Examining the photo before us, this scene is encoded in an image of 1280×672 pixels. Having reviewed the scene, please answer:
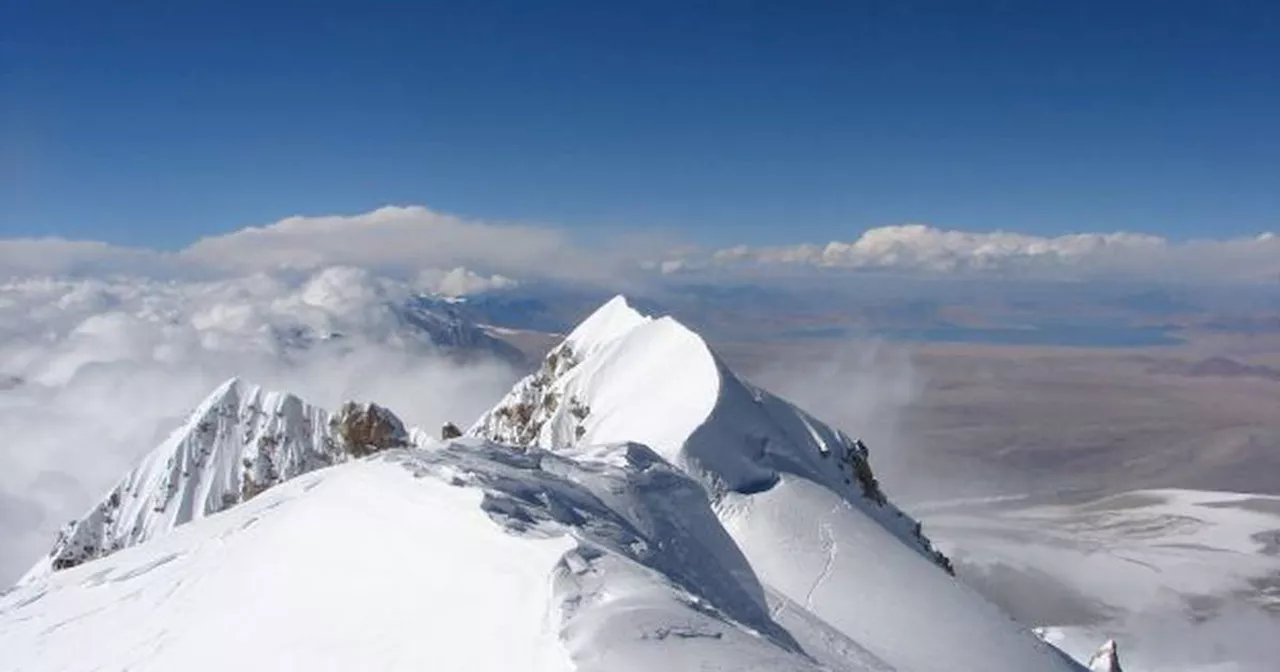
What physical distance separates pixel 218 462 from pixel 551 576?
6040 inches

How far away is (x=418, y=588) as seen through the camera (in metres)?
19.4

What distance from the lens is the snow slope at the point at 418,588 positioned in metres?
16.4

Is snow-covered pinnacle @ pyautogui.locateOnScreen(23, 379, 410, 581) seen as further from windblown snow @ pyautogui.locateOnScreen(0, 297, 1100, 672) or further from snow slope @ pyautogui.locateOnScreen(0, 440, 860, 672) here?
snow slope @ pyautogui.locateOnScreen(0, 440, 860, 672)

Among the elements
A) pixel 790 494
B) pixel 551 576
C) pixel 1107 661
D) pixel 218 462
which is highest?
pixel 551 576

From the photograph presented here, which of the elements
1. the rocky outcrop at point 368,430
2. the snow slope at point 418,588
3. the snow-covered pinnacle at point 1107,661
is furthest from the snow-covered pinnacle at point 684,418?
the rocky outcrop at point 368,430

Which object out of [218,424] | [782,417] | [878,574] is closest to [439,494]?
[878,574]

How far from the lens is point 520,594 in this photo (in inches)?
709

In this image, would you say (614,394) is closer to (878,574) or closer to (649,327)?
(649,327)

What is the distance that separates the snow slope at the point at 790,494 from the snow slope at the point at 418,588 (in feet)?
29.4

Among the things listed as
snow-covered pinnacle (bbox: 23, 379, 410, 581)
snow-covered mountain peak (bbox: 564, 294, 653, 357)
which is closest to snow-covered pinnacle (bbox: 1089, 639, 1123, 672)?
snow-covered mountain peak (bbox: 564, 294, 653, 357)

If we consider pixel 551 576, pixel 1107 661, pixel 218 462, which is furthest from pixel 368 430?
pixel 551 576

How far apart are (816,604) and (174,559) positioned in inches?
906

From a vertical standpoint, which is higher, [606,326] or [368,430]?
[606,326]

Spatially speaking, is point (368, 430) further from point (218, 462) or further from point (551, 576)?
point (551, 576)
